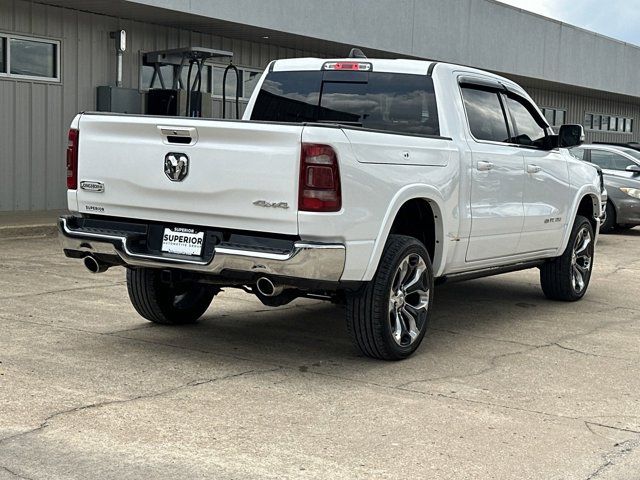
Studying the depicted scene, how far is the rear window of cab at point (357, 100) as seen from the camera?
7430mm

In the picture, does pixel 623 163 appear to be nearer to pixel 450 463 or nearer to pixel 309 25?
pixel 309 25

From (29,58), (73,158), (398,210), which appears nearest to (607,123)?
(29,58)

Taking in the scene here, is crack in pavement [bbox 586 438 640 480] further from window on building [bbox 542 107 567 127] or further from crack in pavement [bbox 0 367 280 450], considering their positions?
window on building [bbox 542 107 567 127]

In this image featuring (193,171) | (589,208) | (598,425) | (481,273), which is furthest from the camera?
(589,208)

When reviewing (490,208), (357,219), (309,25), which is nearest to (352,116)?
(490,208)

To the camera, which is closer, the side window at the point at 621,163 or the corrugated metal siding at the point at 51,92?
the corrugated metal siding at the point at 51,92

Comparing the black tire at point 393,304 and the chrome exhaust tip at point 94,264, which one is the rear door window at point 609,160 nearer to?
the black tire at point 393,304

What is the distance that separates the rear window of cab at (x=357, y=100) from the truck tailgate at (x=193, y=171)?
164 centimetres

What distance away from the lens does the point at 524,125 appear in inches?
337

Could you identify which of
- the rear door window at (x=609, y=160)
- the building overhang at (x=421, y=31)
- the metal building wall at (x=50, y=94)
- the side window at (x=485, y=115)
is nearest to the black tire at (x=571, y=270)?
the side window at (x=485, y=115)

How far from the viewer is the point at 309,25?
60.4 ft

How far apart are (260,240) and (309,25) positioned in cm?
1312

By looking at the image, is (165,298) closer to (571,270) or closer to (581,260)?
(571,270)

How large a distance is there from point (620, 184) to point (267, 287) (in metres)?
12.7
